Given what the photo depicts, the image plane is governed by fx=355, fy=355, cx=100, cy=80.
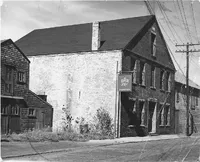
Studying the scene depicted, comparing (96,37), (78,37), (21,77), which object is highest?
(78,37)

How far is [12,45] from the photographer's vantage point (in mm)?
20203

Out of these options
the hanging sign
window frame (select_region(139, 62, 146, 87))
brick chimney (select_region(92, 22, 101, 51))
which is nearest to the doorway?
window frame (select_region(139, 62, 146, 87))

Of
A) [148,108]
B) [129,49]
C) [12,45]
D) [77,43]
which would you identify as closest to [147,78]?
[148,108]

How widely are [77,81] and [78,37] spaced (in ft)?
16.0

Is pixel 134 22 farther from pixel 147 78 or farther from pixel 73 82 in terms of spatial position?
pixel 73 82

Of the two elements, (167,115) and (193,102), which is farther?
(193,102)

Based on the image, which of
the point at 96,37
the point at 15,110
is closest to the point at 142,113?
Result: the point at 96,37

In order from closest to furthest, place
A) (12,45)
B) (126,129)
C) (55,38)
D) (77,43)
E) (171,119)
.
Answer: (12,45) < (126,129) < (77,43) < (55,38) < (171,119)

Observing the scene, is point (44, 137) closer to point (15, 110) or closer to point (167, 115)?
point (15, 110)

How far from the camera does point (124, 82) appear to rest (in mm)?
24375

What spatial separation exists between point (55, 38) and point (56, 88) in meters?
5.72

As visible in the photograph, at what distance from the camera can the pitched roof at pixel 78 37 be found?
1073 inches

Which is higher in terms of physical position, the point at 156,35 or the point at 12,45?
the point at 156,35

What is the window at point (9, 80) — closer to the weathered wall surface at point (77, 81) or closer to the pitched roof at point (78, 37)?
the weathered wall surface at point (77, 81)
